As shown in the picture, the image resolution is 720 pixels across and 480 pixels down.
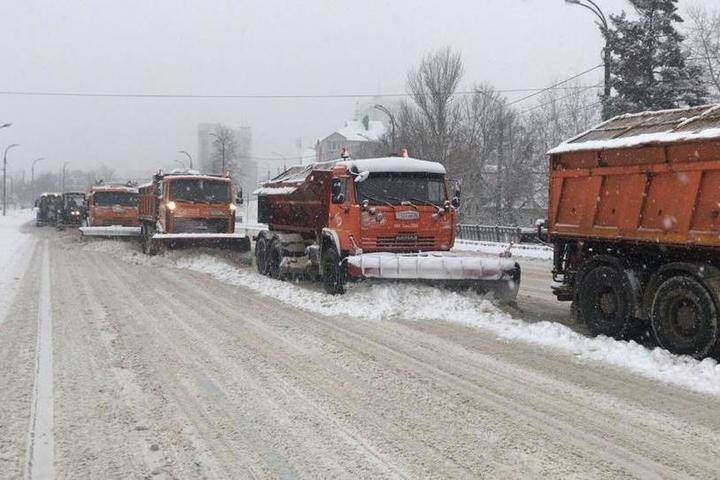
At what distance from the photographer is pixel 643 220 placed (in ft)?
24.5

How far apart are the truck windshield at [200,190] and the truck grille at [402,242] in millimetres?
8773

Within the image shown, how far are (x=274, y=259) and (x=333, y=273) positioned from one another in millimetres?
3571

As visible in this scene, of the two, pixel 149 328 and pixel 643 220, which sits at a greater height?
pixel 643 220

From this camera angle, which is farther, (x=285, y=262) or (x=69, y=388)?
(x=285, y=262)

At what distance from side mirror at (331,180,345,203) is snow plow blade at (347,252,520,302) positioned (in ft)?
4.18

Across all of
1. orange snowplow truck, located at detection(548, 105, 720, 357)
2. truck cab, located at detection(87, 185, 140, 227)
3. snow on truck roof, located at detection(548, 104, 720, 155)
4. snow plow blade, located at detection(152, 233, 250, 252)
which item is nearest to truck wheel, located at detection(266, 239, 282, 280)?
snow plow blade, located at detection(152, 233, 250, 252)

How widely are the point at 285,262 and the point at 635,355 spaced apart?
7.96m

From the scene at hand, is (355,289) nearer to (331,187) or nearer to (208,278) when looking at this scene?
(331,187)

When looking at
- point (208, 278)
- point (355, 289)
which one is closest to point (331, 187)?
point (355, 289)

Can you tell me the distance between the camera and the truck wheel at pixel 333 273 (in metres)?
10.6

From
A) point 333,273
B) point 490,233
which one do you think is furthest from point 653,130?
point 490,233

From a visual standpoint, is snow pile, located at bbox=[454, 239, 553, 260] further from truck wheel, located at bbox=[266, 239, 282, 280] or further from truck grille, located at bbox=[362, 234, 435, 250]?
truck grille, located at bbox=[362, 234, 435, 250]

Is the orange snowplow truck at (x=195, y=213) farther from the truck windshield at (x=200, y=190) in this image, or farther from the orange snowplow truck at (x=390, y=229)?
the orange snowplow truck at (x=390, y=229)

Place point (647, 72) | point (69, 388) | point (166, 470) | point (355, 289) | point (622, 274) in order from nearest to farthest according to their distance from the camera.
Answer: point (166, 470) < point (69, 388) < point (622, 274) < point (355, 289) < point (647, 72)
